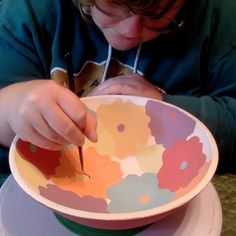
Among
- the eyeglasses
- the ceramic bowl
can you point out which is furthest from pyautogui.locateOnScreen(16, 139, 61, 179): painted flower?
the eyeglasses

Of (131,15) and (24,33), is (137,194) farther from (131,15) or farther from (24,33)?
(24,33)

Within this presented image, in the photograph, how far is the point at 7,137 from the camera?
69 centimetres

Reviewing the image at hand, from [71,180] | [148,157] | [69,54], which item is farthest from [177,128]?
[69,54]

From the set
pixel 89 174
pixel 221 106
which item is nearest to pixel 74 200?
pixel 89 174

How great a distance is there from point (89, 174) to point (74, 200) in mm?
64

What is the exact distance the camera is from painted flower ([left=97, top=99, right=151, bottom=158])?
658 millimetres

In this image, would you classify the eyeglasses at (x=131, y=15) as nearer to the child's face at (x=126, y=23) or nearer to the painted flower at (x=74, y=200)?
the child's face at (x=126, y=23)

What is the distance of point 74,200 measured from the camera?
1.87ft

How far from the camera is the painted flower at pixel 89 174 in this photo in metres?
0.59

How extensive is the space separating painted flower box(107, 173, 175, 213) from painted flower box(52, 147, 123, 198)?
1 centimetres

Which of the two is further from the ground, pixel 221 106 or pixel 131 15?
pixel 131 15

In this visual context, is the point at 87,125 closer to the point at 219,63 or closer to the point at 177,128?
the point at 177,128

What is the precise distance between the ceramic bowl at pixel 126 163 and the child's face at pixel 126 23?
10cm

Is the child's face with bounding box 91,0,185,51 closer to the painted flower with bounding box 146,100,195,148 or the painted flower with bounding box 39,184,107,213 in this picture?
the painted flower with bounding box 146,100,195,148
